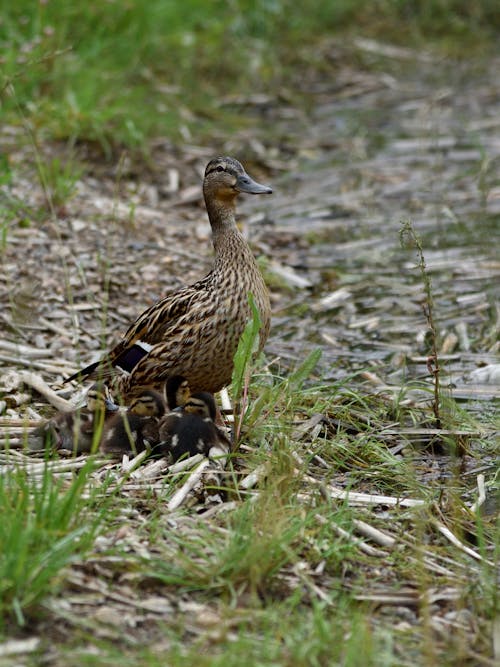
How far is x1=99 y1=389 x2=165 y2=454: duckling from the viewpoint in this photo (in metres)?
3.86

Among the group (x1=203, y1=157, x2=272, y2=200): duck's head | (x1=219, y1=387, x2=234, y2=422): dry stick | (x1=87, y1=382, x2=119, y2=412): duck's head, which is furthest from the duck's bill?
(x1=87, y1=382, x2=119, y2=412): duck's head

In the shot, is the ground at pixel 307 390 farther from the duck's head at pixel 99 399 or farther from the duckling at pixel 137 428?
the duck's head at pixel 99 399

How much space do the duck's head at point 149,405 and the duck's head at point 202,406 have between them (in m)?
0.12

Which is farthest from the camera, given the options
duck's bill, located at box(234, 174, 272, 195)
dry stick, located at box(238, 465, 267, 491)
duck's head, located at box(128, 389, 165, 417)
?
duck's bill, located at box(234, 174, 272, 195)

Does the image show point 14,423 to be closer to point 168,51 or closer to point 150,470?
point 150,470

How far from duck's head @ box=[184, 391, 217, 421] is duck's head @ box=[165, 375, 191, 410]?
0.14 m

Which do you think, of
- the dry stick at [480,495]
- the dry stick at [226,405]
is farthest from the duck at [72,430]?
the dry stick at [480,495]

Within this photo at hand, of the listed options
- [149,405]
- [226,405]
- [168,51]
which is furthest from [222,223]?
[168,51]

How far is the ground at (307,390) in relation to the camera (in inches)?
116

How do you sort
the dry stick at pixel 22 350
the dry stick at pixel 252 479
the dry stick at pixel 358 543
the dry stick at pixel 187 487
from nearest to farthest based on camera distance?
the dry stick at pixel 358 543
the dry stick at pixel 187 487
the dry stick at pixel 252 479
the dry stick at pixel 22 350

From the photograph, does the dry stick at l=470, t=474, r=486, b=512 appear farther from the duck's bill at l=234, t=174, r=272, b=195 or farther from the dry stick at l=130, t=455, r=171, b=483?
the duck's bill at l=234, t=174, r=272, b=195

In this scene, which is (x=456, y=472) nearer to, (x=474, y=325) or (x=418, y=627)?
(x=418, y=627)

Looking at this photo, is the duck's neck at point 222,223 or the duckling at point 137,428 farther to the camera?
the duck's neck at point 222,223

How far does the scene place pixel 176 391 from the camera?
4.06 metres
